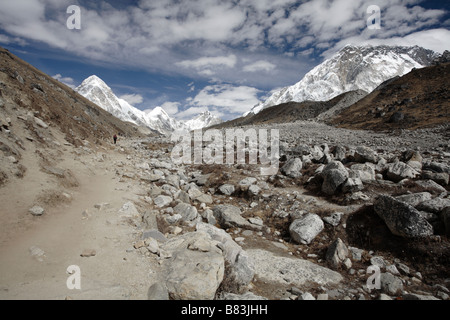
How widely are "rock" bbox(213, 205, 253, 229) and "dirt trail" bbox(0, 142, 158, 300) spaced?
3999mm

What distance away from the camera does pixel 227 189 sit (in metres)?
13.7

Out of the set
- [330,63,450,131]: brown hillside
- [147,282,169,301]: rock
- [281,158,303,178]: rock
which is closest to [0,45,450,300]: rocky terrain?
[147,282,169,301]: rock

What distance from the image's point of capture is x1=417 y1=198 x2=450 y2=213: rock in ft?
24.1

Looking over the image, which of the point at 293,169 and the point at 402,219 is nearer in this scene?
the point at 402,219

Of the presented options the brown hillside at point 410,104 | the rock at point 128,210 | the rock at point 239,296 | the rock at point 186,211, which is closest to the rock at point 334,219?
the rock at point 239,296

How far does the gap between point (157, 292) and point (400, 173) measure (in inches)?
491

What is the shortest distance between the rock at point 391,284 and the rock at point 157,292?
5.87m

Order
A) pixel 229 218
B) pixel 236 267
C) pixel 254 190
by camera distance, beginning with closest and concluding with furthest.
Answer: pixel 236 267
pixel 229 218
pixel 254 190

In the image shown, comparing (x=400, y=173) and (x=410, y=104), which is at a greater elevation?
(x=410, y=104)

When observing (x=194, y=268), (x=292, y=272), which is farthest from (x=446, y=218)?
(x=194, y=268)

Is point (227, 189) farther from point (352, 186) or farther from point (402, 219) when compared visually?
point (402, 219)

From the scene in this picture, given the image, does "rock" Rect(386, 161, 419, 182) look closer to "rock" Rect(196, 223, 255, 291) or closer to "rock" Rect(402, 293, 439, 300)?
"rock" Rect(402, 293, 439, 300)

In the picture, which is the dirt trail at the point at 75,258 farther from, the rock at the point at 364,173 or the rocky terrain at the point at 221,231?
the rock at the point at 364,173
